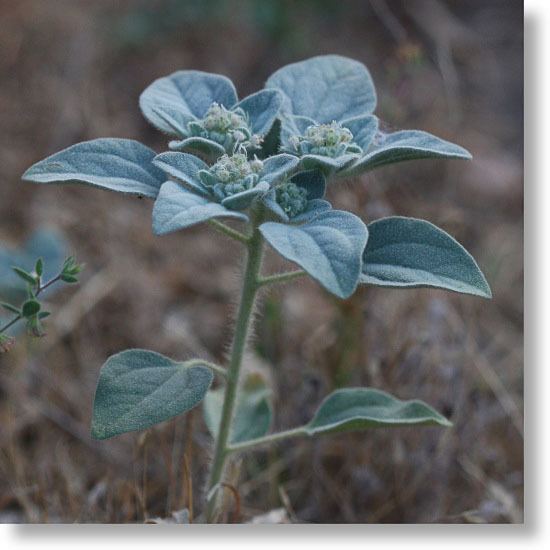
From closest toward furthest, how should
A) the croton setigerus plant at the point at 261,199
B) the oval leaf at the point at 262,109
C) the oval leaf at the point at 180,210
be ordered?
the oval leaf at the point at 180,210 → the croton setigerus plant at the point at 261,199 → the oval leaf at the point at 262,109

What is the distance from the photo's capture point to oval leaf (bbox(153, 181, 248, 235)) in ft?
3.77

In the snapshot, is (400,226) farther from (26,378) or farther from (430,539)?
(26,378)

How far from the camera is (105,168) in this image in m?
1.40

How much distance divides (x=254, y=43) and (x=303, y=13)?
0.26 meters

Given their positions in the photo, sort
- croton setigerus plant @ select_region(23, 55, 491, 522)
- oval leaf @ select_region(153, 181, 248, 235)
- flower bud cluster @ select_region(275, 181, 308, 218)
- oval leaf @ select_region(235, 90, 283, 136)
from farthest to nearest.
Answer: oval leaf @ select_region(235, 90, 283, 136), flower bud cluster @ select_region(275, 181, 308, 218), croton setigerus plant @ select_region(23, 55, 491, 522), oval leaf @ select_region(153, 181, 248, 235)

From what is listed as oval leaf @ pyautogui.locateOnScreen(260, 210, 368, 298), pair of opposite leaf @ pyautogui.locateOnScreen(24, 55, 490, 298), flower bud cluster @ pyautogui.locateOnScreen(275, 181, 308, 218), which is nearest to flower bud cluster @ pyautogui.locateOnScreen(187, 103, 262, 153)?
pair of opposite leaf @ pyautogui.locateOnScreen(24, 55, 490, 298)

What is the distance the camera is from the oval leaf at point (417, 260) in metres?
1.32

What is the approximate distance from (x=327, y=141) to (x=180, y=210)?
1.07ft

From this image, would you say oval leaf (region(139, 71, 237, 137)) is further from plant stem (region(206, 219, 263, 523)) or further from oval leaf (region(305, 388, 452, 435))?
oval leaf (region(305, 388, 452, 435))

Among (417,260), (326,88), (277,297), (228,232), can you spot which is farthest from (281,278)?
(277,297)

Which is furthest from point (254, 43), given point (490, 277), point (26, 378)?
point (26, 378)

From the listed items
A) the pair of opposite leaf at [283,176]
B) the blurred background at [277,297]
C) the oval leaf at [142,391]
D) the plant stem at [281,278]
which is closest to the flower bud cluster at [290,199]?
the pair of opposite leaf at [283,176]

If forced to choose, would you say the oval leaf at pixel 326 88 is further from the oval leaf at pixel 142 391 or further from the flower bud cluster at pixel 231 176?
the oval leaf at pixel 142 391

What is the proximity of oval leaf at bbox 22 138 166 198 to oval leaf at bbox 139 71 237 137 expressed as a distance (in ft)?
0.30
